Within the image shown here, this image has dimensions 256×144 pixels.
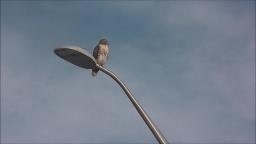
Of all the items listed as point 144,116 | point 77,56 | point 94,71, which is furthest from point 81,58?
point 144,116

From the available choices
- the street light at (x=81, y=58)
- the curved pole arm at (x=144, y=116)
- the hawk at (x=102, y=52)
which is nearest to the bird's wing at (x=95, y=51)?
the hawk at (x=102, y=52)

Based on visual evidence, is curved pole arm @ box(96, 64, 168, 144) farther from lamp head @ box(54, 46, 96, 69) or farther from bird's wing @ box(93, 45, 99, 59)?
bird's wing @ box(93, 45, 99, 59)

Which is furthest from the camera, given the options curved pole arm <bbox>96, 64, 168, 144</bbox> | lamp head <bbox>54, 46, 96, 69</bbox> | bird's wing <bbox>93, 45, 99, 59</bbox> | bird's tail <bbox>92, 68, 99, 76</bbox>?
bird's wing <bbox>93, 45, 99, 59</bbox>

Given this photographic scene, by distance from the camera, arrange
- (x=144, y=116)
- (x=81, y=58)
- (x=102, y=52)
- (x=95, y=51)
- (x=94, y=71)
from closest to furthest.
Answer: (x=144, y=116)
(x=81, y=58)
(x=94, y=71)
(x=102, y=52)
(x=95, y=51)

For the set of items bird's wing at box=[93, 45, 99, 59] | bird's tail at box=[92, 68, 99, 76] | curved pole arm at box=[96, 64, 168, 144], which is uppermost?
bird's wing at box=[93, 45, 99, 59]

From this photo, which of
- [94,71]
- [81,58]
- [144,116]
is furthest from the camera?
[94,71]

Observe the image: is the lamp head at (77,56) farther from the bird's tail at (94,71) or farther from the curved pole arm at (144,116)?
the curved pole arm at (144,116)

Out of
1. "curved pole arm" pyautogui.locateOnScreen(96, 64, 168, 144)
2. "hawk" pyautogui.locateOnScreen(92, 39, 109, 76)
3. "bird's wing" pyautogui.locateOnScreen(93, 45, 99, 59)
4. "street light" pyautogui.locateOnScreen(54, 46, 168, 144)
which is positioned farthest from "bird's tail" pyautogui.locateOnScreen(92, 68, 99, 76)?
"curved pole arm" pyautogui.locateOnScreen(96, 64, 168, 144)

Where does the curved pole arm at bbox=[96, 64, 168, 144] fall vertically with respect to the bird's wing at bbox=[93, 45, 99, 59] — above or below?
below

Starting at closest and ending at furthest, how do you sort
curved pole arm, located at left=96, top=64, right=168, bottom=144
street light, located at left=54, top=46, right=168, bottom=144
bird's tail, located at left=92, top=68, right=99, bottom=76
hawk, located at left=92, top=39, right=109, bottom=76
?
curved pole arm, located at left=96, top=64, right=168, bottom=144 → street light, located at left=54, top=46, right=168, bottom=144 → bird's tail, located at left=92, top=68, right=99, bottom=76 → hawk, located at left=92, top=39, right=109, bottom=76

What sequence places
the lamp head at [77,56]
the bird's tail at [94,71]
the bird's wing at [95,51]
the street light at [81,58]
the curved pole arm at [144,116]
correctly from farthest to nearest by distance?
the bird's wing at [95,51], the bird's tail at [94,71], the lamp head at [77,56], the street light at [81,58], the curved pole arm at [144,116]

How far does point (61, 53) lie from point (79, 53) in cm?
44

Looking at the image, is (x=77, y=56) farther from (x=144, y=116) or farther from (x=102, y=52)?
(x=144, y=116)

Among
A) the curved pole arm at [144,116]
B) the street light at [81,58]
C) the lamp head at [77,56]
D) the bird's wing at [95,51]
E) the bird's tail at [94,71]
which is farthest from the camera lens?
the bird's wing at [95,51]
